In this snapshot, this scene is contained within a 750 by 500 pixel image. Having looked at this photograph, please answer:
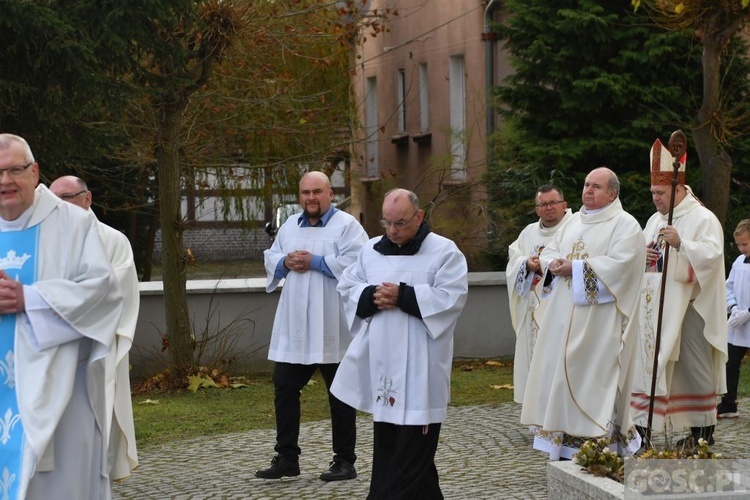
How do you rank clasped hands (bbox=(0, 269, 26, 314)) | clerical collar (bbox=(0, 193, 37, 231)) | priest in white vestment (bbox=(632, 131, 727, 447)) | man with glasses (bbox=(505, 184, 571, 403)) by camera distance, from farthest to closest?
man with glasses (bbox=(505, 184, 571, 403)) → priest in white vestment (bbox=(632, 131, 727, 447)) → clerical collar (bbox=(0, 193, 37, 231)) → clasped hands (bbox=(0, 269, 26, 314))

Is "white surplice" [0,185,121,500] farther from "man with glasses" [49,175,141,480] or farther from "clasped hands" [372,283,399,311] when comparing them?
"clasped hands" [372,283,399,311]

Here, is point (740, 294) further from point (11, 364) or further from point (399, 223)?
point (11, 364)

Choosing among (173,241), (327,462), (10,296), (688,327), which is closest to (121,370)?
(10,296)

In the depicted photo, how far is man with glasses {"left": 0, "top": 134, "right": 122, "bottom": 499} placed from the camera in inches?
236

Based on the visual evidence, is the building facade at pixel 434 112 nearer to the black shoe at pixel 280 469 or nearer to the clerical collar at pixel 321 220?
the clerical collar at pixel 321 220

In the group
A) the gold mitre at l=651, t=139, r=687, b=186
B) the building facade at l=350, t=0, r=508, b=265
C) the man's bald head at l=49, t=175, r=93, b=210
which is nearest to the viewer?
the man's bald head at l=49, t=175, r=93, b=210

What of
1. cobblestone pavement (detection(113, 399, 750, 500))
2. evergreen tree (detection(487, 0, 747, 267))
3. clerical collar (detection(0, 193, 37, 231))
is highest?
evergreen tree (detection(487, 0, 747, 267))

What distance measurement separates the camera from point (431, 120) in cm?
2911

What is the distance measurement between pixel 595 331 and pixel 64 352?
450 cm

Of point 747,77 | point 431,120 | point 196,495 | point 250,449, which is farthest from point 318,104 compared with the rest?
point 196,495

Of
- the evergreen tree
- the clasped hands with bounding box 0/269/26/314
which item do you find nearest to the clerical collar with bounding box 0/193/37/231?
the clasped hands with bounding box 0/269/26/314

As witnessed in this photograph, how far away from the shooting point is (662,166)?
389 inches

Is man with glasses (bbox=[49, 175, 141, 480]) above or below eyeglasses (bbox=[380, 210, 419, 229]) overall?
below

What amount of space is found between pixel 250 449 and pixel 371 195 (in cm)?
1402
